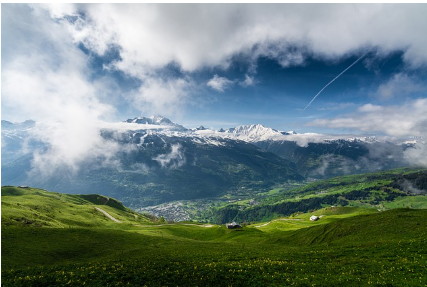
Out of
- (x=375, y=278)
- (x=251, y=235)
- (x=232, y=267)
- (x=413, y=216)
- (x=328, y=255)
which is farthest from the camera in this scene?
(x=251, y=235)

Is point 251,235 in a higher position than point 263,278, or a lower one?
lower

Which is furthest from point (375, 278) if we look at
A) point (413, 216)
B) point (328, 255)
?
point (413, 216)

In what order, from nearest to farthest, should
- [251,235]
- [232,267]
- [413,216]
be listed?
[232,267] < [413,216] < [251,235]

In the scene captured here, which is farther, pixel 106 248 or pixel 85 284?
pixel 106 248

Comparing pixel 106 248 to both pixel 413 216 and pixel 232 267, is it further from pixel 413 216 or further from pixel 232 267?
pixel 413 216

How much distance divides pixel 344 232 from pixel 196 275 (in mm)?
56734

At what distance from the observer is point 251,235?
113 m

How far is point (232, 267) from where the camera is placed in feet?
121

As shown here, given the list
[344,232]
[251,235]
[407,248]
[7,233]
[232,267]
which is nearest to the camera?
[232,267]

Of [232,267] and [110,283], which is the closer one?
[110,283]

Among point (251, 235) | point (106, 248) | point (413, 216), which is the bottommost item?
point (251, 235)

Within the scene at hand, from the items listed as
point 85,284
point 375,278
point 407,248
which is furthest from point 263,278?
point 407,248

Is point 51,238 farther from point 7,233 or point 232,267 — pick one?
point 232,267

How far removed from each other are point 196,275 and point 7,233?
5900 centimetres
